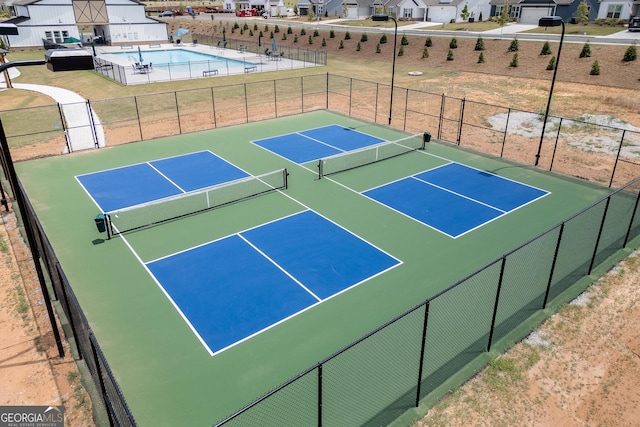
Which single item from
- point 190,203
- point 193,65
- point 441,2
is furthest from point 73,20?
point 441,2

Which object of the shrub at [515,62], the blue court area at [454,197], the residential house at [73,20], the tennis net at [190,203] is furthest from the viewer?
the residential house at [73,20]

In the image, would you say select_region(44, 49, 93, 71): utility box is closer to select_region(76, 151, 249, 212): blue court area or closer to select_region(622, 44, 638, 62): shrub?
select_region(76, 151, 249, 212): blue court area

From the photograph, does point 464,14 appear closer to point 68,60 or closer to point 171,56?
point 171,56

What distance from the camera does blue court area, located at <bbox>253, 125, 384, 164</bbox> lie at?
23.9 metres

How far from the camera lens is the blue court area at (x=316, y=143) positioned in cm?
2391

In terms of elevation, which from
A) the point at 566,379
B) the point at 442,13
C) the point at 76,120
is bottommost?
the point at 566,379

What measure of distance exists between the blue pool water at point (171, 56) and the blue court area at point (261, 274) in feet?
154

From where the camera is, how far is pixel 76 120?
29.2 metres

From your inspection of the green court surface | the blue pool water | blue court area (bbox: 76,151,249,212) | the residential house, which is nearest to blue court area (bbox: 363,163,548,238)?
the green court surface

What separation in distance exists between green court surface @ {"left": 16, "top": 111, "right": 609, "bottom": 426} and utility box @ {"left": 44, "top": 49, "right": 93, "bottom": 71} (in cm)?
628

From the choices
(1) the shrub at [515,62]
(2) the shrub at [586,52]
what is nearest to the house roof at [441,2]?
(1) the shrub at [515,62]
